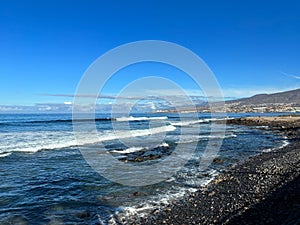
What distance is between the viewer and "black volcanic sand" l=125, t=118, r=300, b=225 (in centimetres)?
767

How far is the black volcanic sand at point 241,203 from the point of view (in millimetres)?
7672

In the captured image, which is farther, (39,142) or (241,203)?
(39,142)

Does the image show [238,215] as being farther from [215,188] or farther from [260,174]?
[260,174]

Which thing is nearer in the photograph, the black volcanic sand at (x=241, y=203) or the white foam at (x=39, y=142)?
the black volcanic sand at (x=241, y=203)

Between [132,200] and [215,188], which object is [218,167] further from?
[132,200]

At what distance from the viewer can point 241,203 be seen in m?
9.17

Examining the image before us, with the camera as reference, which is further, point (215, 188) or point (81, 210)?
point (215, 188)

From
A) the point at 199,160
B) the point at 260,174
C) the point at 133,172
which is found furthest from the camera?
the point at 199,160

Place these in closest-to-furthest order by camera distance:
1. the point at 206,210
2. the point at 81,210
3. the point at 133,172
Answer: the point at 206,210 → the point at 81,210 → the point at 133,172

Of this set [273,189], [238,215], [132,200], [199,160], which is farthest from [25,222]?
[199,160]

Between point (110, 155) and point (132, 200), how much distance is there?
1127cm

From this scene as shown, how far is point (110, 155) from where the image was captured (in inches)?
843

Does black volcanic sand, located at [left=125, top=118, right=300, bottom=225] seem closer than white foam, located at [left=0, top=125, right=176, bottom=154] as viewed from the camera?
Yes

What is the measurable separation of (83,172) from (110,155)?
19.6ft
